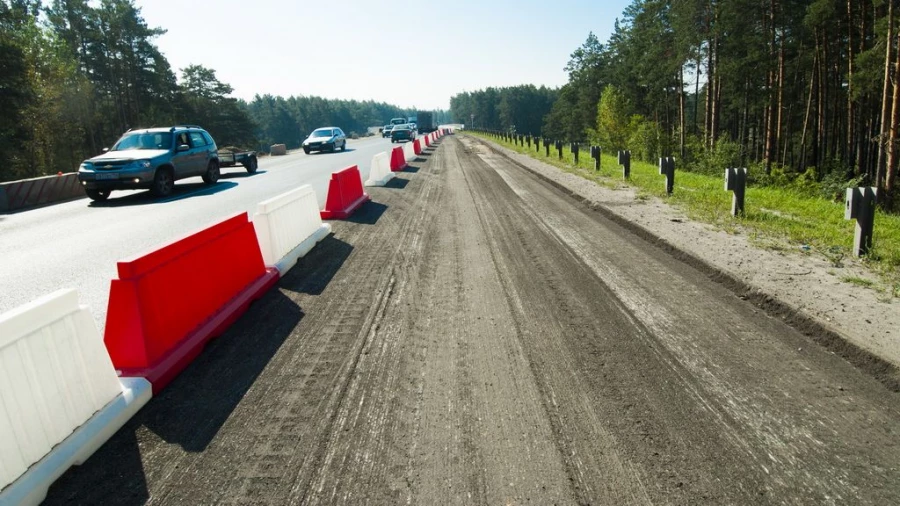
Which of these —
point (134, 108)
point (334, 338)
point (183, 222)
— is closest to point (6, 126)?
point (134, 108)

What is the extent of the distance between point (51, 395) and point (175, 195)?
45.6 feet

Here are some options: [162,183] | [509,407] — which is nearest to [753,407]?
[509,407]

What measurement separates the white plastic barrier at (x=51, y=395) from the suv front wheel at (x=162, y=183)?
43.1 ft

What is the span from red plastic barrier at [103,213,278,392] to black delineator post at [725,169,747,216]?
8248 mm

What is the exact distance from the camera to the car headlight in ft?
48.3

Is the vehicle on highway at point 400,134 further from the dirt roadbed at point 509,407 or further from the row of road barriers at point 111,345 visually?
the dirt roadbed at point 509,407

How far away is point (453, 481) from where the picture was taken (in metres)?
2.95

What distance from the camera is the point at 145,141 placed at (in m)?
16.3

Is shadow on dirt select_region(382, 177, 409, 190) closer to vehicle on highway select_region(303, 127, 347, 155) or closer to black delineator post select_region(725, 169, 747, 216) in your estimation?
black delineator post select_region(725, 169, 747, 216)

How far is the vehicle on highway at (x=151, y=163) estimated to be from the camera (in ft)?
47.8

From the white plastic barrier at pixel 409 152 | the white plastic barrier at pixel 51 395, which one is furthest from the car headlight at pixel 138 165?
the white plastic barrier at pixel 409 152

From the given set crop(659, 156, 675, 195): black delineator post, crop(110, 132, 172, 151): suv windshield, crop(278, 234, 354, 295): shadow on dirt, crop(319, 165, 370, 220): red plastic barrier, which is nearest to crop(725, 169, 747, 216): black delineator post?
crop(659, 156, 675, 195): black delineator post

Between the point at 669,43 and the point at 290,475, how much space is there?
5277 cm

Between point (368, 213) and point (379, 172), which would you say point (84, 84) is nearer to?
point (379, 172)
